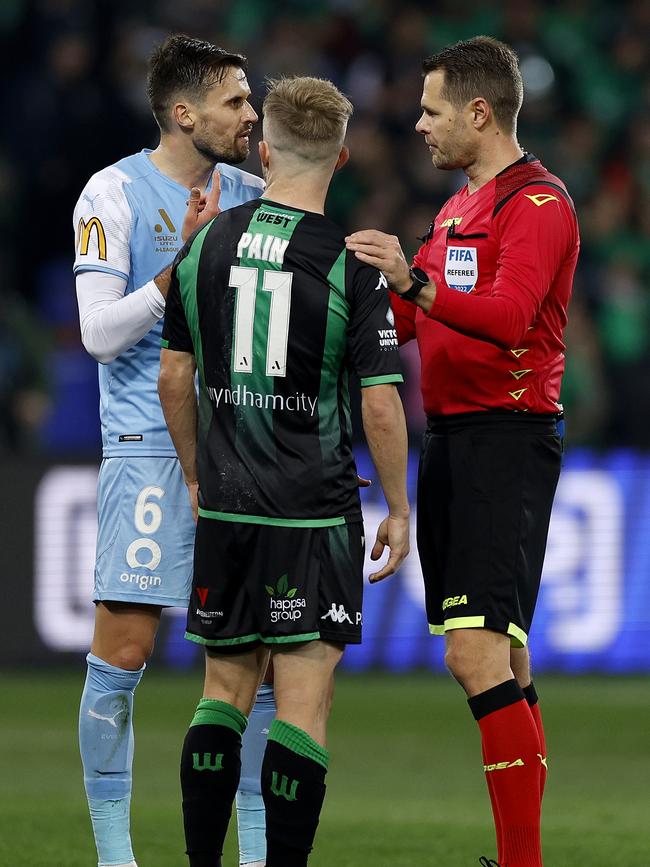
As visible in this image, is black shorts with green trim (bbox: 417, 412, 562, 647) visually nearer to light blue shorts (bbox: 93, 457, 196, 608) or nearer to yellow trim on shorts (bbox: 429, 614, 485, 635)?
yellow trim on shorts (bbox: 429, 614, 485, 635)

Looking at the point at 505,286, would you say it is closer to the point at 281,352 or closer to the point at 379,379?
the point at 379,379

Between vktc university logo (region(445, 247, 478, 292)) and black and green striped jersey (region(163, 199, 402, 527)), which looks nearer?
black and green striped jersey (region(163, 199, 402, 527))

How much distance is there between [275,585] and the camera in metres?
4.23

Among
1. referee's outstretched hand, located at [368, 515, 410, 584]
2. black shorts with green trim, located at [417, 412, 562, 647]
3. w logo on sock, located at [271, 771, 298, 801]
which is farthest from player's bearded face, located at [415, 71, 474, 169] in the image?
w logo on sock, located at [271, 771, 298, 801]

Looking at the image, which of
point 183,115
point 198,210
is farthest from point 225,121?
point 198,210

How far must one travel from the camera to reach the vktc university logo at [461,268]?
479 centimetres

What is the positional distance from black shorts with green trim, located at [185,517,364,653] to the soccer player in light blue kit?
44cm

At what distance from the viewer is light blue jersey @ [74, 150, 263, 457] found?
4.88 meters

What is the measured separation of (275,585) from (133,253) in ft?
4.10

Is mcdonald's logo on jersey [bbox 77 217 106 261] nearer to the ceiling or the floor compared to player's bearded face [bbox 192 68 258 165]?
nearer to the floor

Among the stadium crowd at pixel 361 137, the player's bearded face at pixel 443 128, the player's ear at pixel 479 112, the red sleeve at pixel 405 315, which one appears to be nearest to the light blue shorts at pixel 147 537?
the red sleeve at pixel 405 315

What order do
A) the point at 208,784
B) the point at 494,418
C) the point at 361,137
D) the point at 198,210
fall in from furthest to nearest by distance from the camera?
the point at 361,137
the point at 494,418
the point at 198,210
the point at 208,784

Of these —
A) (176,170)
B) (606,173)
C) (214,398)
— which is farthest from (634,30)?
(214,398)

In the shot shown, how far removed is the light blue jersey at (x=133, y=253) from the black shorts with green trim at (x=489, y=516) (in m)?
0.84
